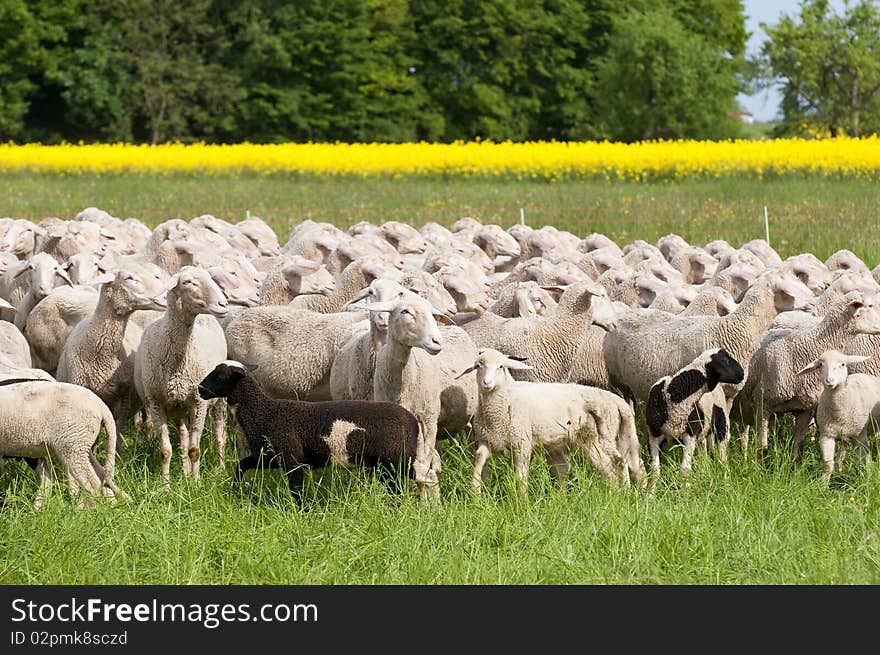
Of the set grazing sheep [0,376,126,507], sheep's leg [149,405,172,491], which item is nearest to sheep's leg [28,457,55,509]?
grazing sheep [0,376,126,507]

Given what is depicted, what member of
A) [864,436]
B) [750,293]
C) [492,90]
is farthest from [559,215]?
[492,90]

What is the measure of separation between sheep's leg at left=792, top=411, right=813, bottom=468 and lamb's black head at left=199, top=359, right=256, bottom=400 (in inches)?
132

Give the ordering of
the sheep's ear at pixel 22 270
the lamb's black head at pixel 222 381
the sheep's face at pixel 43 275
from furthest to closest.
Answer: the sheep's ear at pixel 22 270
the sheep's face at pixel 43 275
the lamb's black head at pixel 222 381

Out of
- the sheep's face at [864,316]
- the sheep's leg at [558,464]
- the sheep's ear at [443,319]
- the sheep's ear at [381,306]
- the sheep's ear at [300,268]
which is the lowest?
the sheep's leg at [558,464]

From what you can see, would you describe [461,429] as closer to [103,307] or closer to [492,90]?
[103,307]

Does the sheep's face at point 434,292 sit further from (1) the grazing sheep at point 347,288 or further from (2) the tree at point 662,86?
(2) the tree at point 662,86

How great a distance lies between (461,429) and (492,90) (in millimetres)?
47020

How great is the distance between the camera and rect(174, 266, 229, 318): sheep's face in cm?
770

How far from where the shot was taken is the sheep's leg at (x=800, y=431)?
8180 mm

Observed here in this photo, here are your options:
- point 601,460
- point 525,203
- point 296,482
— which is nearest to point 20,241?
point 296,482

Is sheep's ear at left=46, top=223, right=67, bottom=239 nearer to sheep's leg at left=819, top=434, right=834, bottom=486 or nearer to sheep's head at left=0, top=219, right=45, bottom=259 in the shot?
sheep's head at left=0, top=219, right=45, bottom=259

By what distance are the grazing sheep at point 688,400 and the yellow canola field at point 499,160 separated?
18969 mm

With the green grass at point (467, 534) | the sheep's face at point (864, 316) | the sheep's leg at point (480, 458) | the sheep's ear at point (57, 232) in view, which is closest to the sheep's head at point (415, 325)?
the sheep's leg at point (480, 458)

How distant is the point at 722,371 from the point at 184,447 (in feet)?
10.4
